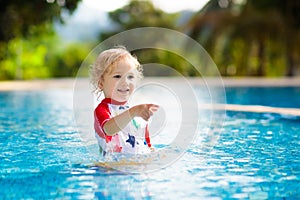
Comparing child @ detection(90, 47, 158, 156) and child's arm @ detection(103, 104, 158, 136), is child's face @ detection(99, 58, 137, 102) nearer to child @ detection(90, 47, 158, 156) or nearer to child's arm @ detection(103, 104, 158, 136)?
child @ detection(90, 47, 158, 156)

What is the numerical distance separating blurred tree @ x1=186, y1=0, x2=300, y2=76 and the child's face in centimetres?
1620

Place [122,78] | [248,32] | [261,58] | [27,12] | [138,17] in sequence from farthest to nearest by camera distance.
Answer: [138,17] → [261,58] → [248,32] → [27,12] → [122,78]

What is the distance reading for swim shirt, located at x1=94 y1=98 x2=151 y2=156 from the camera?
439cm

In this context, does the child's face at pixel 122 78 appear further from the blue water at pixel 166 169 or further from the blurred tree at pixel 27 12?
the blurred tree at pixel 27 12

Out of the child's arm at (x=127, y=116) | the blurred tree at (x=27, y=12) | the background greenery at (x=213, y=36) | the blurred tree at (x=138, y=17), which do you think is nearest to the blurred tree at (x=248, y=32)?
the background greenery at (x=213, y=36)

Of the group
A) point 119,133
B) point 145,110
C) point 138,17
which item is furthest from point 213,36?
point 145,110

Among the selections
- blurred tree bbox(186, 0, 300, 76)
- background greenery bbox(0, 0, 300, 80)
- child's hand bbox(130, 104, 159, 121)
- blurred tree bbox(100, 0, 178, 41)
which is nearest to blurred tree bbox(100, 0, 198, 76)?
blurred tree bbox(100, 0, 178, 41)

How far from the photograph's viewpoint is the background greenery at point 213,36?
16.2 meters

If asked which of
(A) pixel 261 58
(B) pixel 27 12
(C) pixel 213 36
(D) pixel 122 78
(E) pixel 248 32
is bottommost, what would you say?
(D) pixel 122 78

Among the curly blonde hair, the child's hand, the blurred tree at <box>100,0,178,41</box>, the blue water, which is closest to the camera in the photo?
the child's hand

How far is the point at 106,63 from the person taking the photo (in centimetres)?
433

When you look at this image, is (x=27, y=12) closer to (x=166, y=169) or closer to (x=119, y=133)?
(x=166, y=169)

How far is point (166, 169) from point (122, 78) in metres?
0.97

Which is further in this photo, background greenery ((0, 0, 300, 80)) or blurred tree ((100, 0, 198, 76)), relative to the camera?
blurred tree ((100, 0, 198, 76))
